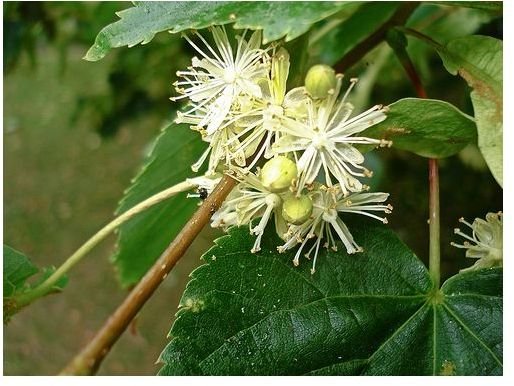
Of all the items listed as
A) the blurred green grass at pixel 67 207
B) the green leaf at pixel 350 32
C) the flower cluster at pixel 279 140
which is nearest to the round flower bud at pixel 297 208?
the flower cluster at pixel 279 140

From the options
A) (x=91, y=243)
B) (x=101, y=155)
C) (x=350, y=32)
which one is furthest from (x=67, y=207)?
(x=91, y=243)

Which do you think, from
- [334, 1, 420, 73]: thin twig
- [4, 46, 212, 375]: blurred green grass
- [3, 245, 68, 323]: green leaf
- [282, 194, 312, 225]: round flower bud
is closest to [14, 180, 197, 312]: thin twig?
[3, 245, 68, 323]: green leaf

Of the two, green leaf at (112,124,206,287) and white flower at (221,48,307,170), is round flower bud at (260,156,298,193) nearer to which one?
white flower at (221,48,307,170)

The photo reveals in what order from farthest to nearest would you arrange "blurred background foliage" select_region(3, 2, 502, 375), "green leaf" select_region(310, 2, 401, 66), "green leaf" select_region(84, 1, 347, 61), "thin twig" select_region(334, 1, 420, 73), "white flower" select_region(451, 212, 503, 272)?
"blurred background foliage" select_region(3, 2, 502, 375) < "green leaf" select_region(310, 2, 401, 66) < "thin twig" select_region(334, 1, 420, 73) < "white flower" select_region(451, 212, 503, 272) < "green leaf" select_region(84, 1, 347, 61)

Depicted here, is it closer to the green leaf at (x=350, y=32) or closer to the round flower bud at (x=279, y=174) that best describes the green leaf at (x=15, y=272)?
the round flower bud at (x=279, y=174)

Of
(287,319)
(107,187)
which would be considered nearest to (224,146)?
(287,319)
